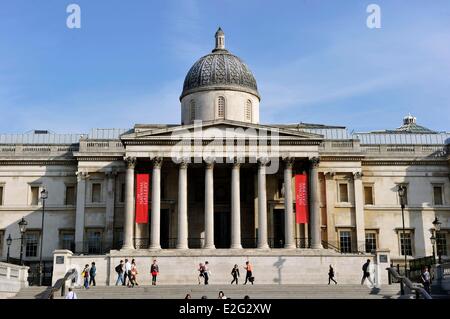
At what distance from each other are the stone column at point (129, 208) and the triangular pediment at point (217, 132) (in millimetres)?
1953

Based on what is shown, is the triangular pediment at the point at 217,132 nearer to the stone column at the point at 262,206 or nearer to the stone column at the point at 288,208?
the stone column at the point at 288,208

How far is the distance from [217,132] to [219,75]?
7718mm

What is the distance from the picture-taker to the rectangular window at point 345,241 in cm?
4819

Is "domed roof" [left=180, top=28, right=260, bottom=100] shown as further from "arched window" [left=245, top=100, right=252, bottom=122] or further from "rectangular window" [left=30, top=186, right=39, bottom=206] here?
"rectangular window" [left=30, top=186, right=39, bottom=206]

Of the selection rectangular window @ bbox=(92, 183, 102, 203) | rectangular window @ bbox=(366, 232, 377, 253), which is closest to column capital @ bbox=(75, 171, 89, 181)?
rectangular window @ bbox=(92, 183, 102, 203)

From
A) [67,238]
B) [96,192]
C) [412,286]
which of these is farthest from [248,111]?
[412,286]

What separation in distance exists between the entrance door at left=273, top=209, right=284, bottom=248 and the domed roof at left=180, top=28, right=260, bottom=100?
10.5 meters

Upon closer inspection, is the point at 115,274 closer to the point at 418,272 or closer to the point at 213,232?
the point at 213,232

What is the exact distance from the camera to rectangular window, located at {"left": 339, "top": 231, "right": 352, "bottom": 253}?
48.2 m

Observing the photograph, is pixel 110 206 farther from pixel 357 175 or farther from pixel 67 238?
pixel 357 175
